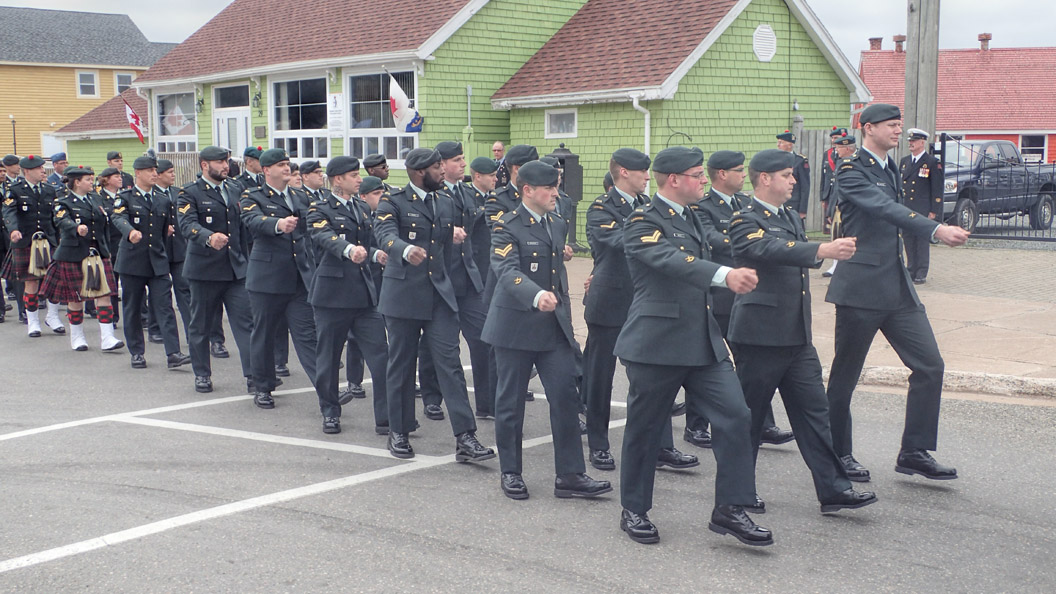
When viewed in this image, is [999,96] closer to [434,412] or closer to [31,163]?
[31,163]

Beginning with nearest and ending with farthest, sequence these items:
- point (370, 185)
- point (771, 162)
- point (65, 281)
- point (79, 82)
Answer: point (771, 162) → point (370, 185) → point (65, 281) → point (79, 82)

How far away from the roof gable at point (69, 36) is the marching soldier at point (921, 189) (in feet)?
147

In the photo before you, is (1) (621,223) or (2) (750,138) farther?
(2) (750,138)

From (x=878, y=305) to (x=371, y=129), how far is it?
17019mm

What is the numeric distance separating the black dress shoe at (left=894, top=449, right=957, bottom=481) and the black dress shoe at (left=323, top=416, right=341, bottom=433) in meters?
3.77

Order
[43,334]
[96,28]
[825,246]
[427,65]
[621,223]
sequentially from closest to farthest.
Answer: [825,246], [621,223], [43,334], [427,65], [96,28]

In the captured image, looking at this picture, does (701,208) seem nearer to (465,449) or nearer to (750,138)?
(465,449)

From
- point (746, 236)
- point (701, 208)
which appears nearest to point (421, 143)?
point (701, 208)

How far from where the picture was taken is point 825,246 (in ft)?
16.7

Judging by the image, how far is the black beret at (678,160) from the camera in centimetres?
520

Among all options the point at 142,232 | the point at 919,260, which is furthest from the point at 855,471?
the point at 919,260

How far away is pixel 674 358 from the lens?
16.8 ft

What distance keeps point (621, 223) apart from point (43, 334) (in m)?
8.75

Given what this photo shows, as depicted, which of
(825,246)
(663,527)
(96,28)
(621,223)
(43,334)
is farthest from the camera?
(96,28)
